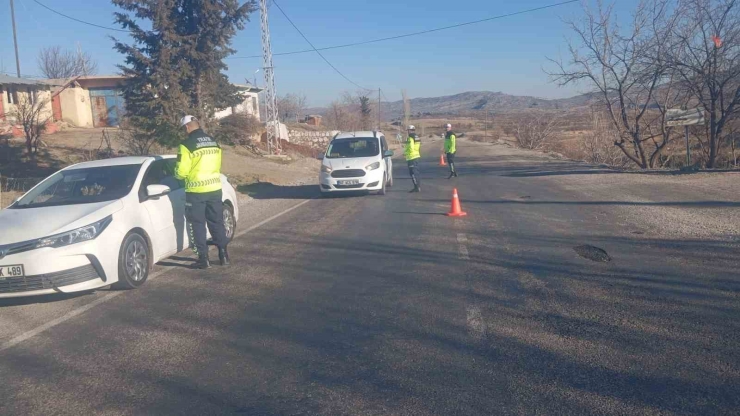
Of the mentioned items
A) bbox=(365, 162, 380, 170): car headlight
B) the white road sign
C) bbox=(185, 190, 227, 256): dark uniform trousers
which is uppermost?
the white road sign

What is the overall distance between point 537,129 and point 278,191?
115 feet

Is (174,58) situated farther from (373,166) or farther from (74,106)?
(74,106)

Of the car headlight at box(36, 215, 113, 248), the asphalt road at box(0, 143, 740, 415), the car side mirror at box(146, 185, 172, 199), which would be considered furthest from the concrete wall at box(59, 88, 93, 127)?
the car headlight at box(36, 215, 113, 248)

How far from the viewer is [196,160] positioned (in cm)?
821

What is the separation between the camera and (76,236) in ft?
22.7

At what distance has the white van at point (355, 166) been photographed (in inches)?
637

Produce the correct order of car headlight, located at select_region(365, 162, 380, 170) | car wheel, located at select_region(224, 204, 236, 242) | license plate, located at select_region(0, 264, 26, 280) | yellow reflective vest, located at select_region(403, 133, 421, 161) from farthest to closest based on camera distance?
yellow reflective vest, located at select_region(403, 133, 421, 161) < car headlight, located at select_region(365, 162, 380, 170) < car wheel, located at select_region(224, 204, 236, 242) < license plate, located at select_region(0, 264, 26, 280)

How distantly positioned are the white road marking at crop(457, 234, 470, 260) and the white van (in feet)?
20.0

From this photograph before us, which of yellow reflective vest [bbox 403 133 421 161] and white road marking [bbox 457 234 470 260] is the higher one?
yellow reflective vest [bbox 403 133 421 161]

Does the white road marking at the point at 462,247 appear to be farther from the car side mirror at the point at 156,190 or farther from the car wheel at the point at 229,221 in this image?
the car side mirror at the point at 156,190

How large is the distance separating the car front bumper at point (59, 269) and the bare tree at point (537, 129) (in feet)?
149

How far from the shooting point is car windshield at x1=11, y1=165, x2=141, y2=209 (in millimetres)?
7949

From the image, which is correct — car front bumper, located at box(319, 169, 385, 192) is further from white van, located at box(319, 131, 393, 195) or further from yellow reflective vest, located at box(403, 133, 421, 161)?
yellow reflective vest, located at box(403, 133, 421, 161)

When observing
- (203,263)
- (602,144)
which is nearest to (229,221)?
(203,263)
